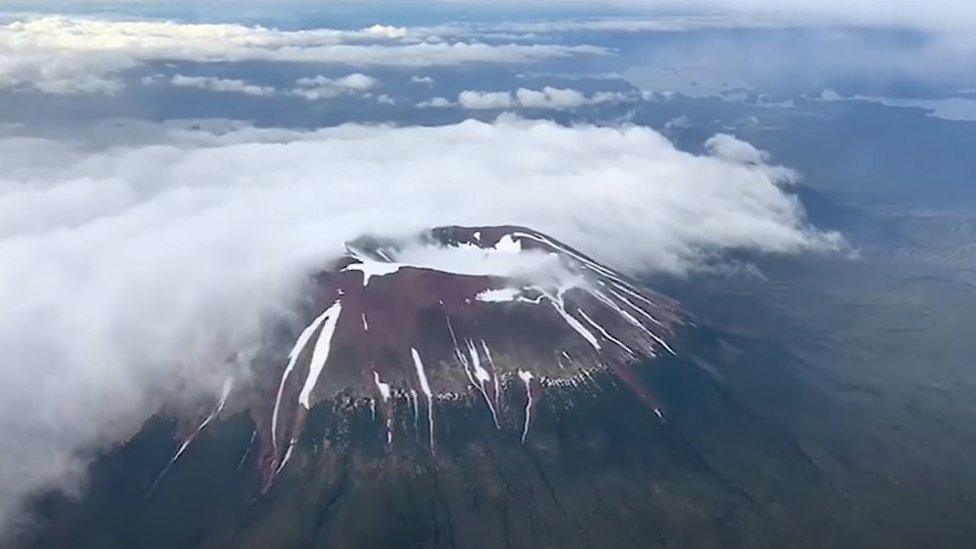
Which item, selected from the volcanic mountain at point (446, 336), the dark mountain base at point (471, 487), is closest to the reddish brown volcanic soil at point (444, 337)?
the volcanic mountain at point (446, 336)

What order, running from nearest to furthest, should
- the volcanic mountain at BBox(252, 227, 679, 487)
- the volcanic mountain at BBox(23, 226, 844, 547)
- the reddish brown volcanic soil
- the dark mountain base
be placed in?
the dark mountain base, the volcanic mountain at BBox(23, 226, 844, 547), the reddish brown volcanic soil, the volcanic mountain at BBox(252, 227, 679, 487)

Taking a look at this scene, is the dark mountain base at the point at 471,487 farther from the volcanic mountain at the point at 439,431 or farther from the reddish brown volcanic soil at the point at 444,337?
the reddish brown volcanic soil at the point at 444,337

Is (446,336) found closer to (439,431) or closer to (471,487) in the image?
(439,431)

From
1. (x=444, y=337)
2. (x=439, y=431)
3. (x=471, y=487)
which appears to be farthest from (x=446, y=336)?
(x=471, y=487)

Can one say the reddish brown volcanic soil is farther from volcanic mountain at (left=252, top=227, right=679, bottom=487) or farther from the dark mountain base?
the dark mountain base

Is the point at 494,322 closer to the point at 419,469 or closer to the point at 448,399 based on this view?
the point at 448,399

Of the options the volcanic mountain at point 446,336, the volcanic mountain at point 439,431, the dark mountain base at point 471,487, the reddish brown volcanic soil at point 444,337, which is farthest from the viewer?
the volcanic mountain at point 446,336

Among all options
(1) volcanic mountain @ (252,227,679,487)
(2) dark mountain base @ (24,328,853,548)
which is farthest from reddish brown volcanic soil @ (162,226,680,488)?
(2) dark mountain base @ (24,328,853,548)

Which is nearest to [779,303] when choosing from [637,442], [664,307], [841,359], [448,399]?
[841,359]
